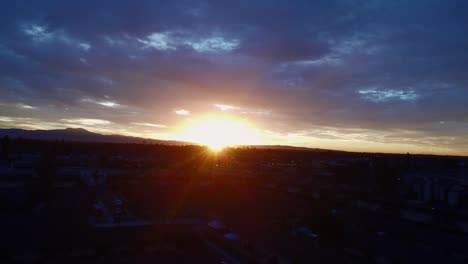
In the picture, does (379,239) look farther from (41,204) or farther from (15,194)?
(15,194)

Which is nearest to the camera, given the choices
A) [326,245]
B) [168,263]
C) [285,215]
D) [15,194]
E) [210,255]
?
[168,263]

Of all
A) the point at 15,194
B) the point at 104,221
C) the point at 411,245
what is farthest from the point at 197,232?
the point at 15,194

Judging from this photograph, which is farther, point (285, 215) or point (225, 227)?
point (285, 215)

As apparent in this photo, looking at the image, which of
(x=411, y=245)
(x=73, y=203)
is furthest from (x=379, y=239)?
(x=73, y=203)

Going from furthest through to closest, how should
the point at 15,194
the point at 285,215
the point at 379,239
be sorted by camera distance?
1. the point at 15,194
2. the point at 285,215
3. the point at 379,239

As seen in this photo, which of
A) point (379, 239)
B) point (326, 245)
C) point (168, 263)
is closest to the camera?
point (168, 263)

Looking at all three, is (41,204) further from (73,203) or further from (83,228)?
(83,228)

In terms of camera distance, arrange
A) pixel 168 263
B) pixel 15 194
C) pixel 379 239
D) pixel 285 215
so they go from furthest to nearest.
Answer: pixel 15 194 < pixel 285 215 < pixel 379 239 < pixel 168 263

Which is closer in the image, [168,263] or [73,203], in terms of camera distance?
[168,263]

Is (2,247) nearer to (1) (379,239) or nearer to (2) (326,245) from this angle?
(2) (326,245)
